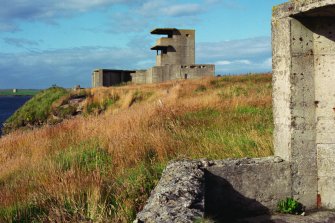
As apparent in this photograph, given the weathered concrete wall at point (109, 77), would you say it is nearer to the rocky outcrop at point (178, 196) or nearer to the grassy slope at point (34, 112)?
the grassy slope at point (34, 112)

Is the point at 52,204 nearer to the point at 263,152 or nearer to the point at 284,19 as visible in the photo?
the point at 263,152

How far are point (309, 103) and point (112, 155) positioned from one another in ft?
12.8

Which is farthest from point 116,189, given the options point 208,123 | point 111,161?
point 208,123

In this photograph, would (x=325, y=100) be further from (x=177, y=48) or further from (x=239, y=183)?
(x=177, y=48)

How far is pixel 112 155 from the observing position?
7770 millimetres

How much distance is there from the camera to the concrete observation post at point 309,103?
5.29 m

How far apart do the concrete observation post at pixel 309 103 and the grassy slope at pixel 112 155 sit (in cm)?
105

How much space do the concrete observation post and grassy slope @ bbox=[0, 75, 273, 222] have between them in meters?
1.05

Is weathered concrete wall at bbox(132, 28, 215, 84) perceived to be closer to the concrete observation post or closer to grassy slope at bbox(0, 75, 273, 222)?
grassy slope at bbox(0, 75, 273, 222)

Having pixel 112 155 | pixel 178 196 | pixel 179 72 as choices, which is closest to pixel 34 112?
pixel 179 72

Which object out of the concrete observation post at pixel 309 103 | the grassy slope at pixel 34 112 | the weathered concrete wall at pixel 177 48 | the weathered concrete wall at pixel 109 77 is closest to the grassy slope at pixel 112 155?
the concrete observation post at pixel 309 103

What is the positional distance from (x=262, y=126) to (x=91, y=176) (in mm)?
4539

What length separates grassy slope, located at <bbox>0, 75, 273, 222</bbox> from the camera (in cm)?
489

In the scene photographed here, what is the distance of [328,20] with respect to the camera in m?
5.37
